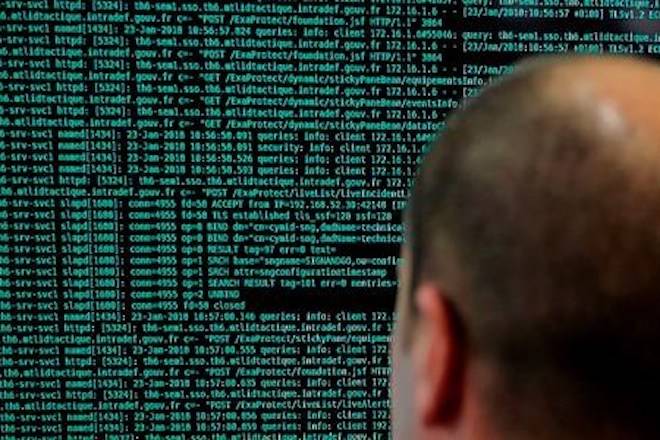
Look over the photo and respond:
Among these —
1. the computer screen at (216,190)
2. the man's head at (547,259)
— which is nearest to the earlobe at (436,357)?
the man's head at (547,259)

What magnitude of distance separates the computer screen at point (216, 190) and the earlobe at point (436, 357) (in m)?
0.75

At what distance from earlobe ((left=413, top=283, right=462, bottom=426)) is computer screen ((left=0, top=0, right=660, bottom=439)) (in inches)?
29.4

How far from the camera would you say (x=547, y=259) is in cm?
61

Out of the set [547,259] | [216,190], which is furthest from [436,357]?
[216,190]

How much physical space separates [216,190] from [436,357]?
81 centimetres

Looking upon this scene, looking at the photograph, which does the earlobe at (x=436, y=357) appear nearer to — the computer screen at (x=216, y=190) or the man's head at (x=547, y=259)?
the man's head at (x=547, y=259)

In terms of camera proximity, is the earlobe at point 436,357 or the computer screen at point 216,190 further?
the computer screen at point 216,190

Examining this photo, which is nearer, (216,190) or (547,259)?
(547,259)

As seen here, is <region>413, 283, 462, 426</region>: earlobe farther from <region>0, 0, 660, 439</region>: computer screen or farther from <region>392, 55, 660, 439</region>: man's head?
<region>0, 0, 660, 439</region>: computer screen

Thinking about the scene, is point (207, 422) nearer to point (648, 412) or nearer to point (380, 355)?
point (380, 355)

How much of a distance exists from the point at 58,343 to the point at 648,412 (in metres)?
1.02

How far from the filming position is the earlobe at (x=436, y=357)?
65 centimetres

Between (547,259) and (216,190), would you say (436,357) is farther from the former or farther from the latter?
(216,190)

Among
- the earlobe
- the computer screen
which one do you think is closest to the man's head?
the earlobe
